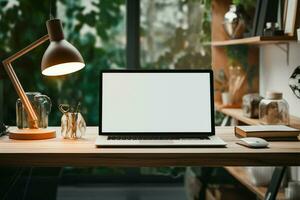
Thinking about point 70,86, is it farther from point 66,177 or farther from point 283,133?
point 283,133

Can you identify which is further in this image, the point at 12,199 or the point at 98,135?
the point at 12,199

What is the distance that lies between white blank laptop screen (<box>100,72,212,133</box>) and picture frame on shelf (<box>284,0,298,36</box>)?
590mm

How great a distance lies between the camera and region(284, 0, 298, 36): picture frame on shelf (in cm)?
271

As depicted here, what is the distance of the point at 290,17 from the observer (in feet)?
9.16

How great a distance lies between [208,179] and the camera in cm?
410

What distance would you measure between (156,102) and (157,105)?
14mm

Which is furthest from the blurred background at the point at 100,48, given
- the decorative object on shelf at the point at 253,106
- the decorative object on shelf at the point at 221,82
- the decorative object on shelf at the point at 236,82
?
the decorative object on shelf at the point at 253,106

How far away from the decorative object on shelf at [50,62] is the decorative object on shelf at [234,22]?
1.58 m

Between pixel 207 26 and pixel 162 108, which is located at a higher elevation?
pixel 207 26

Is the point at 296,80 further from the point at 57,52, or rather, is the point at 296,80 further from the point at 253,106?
the point at 57,52

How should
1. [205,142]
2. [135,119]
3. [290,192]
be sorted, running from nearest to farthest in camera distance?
1. [205,142]
2. [135,119]
3. [290,192]

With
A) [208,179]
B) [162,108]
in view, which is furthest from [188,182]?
[162,108]

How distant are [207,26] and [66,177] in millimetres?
1657

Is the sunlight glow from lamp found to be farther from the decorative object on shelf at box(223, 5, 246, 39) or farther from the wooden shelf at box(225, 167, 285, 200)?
the decorative object on shelf at box(223, 5, 246, 39)
